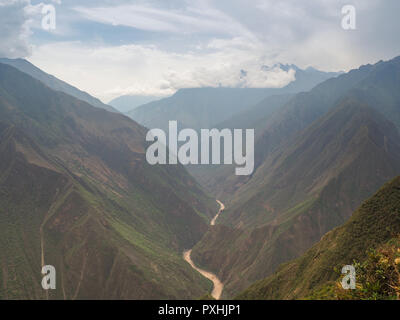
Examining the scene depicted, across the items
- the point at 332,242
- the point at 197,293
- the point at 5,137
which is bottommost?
the point at 197,293

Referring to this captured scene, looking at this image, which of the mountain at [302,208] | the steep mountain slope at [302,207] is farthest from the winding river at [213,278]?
the steep mountain slope at [302,207]

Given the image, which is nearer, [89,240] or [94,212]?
[89,240]

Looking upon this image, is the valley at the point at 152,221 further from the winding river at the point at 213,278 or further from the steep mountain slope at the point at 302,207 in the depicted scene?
the winding river at the point at 213,278

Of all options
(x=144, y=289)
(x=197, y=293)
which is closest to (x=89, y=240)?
(x=144, y=289)

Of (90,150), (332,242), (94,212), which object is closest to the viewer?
(332,242)

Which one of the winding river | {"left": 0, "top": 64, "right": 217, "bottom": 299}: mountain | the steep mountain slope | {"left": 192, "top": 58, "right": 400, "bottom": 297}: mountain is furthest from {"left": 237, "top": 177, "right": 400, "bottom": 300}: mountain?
the steep mountain slope

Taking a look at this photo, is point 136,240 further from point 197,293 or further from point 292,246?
point 292,246

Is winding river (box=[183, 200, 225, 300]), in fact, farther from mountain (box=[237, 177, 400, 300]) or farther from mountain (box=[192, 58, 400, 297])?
mountain (box=[237, 177, 400, 300])
